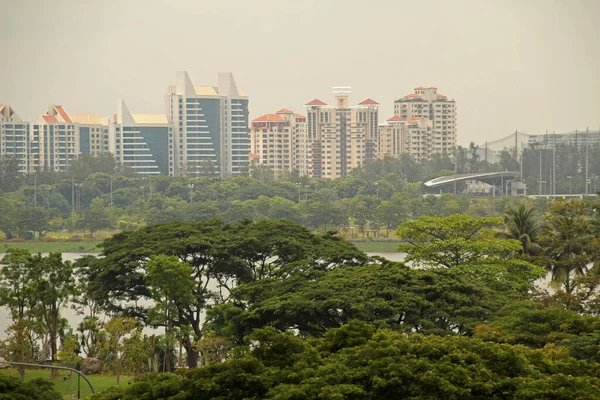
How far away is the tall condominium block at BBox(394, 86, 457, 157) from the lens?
10350cm

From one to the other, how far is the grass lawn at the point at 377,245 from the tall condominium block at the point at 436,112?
174ft

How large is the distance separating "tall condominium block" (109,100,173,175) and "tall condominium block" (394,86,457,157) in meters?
24.3

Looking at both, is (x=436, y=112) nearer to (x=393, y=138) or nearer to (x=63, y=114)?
(x=393, y=138)

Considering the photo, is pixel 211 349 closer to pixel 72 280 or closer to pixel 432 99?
pixel 72 280

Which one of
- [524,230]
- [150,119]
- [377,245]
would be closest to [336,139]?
[150,119]

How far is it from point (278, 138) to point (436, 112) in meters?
16.7

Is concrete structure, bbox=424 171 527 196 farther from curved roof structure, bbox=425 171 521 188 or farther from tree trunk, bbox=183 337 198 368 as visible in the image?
tree trunk, bbox=183 337 198 368

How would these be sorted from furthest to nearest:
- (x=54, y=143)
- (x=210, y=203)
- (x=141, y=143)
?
(x=141, y=143) → (x=54, y=143) → (x=210, y=203)

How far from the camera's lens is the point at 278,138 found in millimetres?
99000

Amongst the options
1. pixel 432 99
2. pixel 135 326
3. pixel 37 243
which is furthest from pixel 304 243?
pixel 432 99

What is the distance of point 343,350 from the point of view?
491 inches

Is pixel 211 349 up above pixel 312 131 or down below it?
below

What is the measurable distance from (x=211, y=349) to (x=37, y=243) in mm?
34991

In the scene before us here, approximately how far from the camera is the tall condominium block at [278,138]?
98.1 metres
